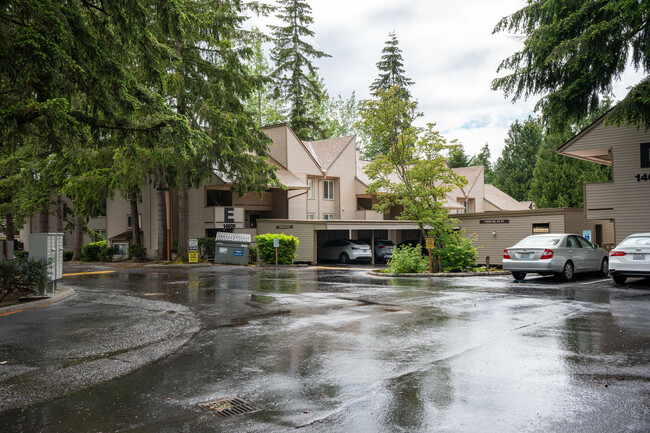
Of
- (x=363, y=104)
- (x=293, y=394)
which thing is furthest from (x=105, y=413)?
(x=363, y=104)

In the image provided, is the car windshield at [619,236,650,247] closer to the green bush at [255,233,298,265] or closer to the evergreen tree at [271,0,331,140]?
the green bush at [255,233,298,265]

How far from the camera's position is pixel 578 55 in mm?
20500

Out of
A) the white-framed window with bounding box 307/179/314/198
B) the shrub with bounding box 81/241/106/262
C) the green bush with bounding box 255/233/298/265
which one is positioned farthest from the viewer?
the white-framed window with bounding box 307/179/314/198

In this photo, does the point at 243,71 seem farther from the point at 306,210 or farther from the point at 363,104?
the point at 306,210

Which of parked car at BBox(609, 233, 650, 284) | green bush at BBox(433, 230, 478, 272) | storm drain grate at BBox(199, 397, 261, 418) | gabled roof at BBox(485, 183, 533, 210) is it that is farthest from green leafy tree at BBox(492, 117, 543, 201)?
storm drain grate at BBox(199, 397, 261, 418)

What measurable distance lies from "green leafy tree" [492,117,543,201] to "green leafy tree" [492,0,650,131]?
4291 cm

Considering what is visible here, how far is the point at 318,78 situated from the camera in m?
63.5

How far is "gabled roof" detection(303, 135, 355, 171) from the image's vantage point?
42.7 meters

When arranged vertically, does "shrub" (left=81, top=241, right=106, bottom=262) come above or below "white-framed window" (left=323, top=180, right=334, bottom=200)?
below

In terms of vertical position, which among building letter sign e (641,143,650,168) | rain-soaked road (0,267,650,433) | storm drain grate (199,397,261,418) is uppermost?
building letter sign e (641,143,650,168)

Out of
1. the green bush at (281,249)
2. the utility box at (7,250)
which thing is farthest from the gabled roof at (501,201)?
the utility box at (7,250)

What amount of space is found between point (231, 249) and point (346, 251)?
300 inches

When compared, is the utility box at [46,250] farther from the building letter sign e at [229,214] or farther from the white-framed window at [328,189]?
the white-framed window at [328,189]

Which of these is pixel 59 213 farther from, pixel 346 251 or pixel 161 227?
pixel 346 251
